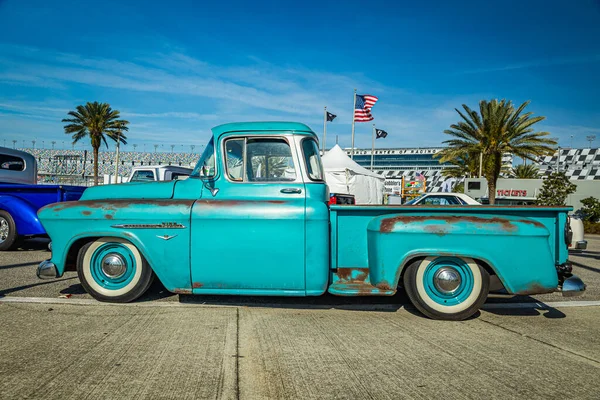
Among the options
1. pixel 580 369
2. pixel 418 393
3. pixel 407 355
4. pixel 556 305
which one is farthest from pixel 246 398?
pixel 556 305

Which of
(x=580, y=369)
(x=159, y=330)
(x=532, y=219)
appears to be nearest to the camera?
(x=580, y=369)

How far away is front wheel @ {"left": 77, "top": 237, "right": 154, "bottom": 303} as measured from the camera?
426cm

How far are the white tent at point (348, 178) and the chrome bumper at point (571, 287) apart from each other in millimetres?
15226

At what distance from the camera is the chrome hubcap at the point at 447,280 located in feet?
12.8

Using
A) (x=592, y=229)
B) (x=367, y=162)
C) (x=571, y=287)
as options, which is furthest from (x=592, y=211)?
(x=367, y=162)

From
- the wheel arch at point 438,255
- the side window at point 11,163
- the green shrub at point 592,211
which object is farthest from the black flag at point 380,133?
the wheel arch at point 438,255

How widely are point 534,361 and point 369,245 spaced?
5.18 feet

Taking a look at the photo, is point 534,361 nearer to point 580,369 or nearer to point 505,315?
point 580,369

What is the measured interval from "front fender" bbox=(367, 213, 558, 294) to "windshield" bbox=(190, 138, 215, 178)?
5.81 feet

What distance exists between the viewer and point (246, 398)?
2328 millimetres

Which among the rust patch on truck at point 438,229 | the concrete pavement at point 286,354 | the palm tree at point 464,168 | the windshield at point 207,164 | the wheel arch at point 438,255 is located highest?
the palm tree at point 464,168

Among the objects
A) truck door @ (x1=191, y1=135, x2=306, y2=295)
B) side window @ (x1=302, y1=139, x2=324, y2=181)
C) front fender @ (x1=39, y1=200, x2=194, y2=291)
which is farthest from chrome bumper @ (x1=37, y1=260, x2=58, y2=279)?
side window @ (x1=302, y1=139, x2=324, y2=181)

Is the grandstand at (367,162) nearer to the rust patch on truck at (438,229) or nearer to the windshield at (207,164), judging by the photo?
the windshield at (207,164)

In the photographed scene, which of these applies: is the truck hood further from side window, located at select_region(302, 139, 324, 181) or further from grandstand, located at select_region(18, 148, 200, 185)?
grandstand, located at select_region(18, 148, 200, 185)
